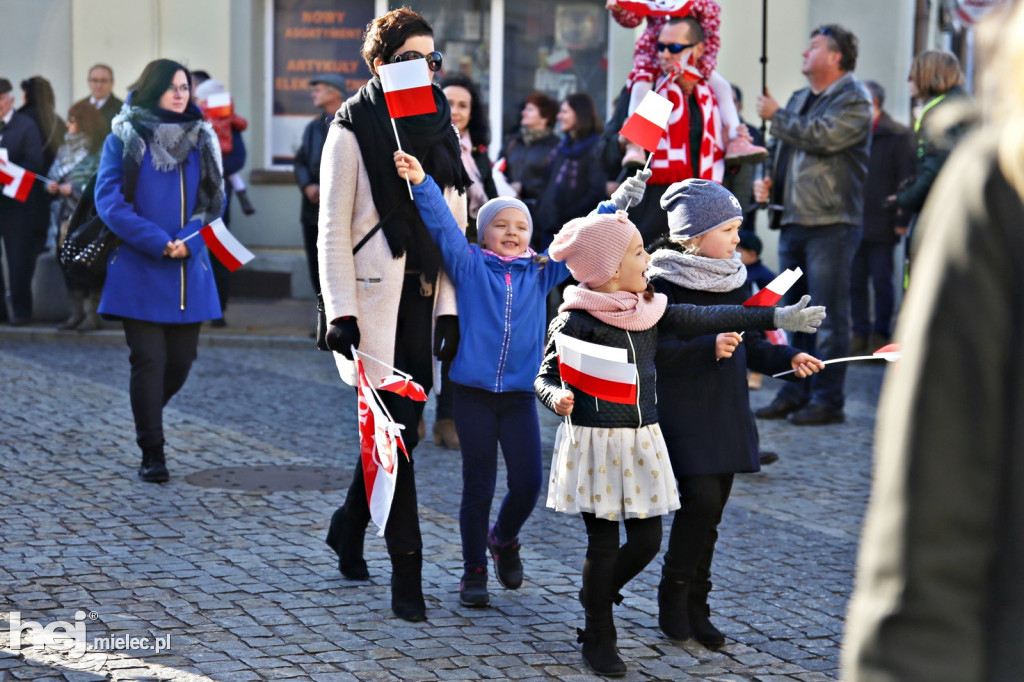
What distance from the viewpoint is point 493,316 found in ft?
16.4

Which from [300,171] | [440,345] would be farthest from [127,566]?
[300,171]

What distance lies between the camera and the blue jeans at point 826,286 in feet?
28.7

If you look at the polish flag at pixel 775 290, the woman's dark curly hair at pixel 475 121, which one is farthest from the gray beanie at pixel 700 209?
the woman's dark curly hair at pixel 475 121

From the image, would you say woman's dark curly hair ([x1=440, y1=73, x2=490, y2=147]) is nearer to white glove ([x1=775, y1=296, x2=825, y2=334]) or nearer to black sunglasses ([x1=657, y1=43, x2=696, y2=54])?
black sunglasses ([x1=657, y1=43, x2=696, y2=54])

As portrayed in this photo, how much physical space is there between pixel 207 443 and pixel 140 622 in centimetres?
331

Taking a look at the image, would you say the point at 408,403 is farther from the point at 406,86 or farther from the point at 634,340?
the point at 406,86

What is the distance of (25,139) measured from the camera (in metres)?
12.7

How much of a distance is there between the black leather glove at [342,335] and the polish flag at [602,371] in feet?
2.83

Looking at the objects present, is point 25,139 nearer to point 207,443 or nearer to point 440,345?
point 207,443

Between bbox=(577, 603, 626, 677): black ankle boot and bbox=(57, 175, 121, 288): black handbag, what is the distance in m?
3.56

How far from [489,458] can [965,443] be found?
364cm

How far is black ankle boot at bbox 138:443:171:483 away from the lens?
6816 mm

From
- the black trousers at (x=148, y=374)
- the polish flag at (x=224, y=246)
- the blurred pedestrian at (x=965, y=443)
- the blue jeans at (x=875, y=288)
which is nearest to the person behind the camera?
the blurred pedestrian at (x=965, y=443)

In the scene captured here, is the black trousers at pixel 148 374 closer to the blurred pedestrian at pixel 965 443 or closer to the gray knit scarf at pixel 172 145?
the gray knit scarf at pixel 172 145
